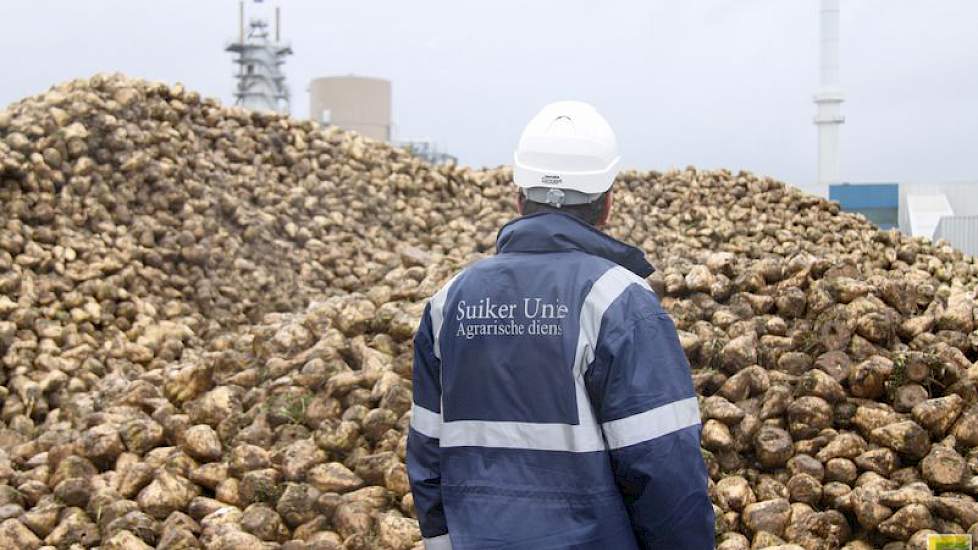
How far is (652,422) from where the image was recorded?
2.17 metres

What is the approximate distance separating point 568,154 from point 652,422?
738 mm

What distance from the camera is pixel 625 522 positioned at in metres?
2.29

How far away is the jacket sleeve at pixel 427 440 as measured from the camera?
100 inches

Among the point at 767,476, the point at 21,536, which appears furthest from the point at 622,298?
the point at 21,536

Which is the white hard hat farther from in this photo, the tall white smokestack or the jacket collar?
the tall white smokestack

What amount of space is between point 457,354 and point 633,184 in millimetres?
10294

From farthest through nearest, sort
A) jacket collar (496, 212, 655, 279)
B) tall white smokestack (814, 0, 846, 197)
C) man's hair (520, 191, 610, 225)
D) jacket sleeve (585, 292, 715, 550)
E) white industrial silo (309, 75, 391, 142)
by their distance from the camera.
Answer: tall white smokestack (814, 0, 846, 197)
white industrial silo (309, 75, 391, 142)
man's hair (520, 191, 610, 225)
jacket collar (496, 212, 655, 279)
jacket sleeve (585, 292, 715, 550)

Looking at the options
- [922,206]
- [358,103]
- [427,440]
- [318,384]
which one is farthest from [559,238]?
[922,206]

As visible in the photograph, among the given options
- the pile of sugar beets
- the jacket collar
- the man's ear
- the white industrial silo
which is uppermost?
the white industrial silo

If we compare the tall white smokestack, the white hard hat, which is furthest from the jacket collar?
the tall white smokestack

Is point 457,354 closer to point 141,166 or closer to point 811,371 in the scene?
point 811,371

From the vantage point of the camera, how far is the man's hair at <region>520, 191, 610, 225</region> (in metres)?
2.48

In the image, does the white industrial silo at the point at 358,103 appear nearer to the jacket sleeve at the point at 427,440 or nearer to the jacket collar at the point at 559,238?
the jacket sleeve at the point at 427,440

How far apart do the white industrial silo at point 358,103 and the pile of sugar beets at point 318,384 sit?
15606 mm
